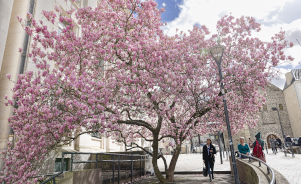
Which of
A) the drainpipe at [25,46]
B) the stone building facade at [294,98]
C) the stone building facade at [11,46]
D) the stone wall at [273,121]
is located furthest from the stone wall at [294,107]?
the drainpipe at [25,46]

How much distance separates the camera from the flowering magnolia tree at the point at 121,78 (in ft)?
20.9

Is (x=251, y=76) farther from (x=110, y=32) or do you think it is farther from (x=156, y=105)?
(x=110, y=32)

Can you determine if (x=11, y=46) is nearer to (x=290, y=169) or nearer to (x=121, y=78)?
(x=121, y=78)

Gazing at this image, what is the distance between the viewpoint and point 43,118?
20.0ft

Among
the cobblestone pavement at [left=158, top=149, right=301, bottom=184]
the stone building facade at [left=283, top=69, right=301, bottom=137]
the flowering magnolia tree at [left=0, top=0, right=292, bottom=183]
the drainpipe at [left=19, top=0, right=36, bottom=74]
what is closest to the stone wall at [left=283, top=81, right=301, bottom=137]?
the stone building facade at [left=283, top=69, right=301, bottom=137]

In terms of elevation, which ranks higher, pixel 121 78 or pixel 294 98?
pixel 294 98

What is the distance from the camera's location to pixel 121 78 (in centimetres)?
777

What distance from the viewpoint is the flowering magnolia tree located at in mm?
6367

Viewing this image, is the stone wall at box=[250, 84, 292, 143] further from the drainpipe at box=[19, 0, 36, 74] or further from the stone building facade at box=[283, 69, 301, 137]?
the drainpipe at box=[19, 0, 36, 74]

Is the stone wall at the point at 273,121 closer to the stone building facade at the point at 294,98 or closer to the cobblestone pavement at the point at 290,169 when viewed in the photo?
the stone building facade at the point at 294,98

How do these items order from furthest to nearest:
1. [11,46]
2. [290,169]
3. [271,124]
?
[271,124] < [11,46] < [290,169]

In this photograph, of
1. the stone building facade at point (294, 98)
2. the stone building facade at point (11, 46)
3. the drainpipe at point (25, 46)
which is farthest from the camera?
the stone building facade at point (294, 98)

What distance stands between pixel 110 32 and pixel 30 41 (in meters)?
4.72

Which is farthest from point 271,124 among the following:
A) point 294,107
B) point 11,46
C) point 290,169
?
point 11,46
